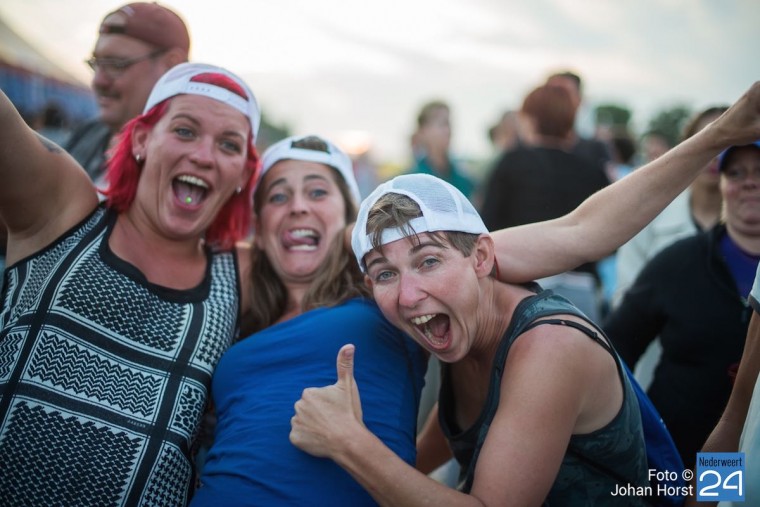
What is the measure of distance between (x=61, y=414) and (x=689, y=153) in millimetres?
2406

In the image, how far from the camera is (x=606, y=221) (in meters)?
2.30

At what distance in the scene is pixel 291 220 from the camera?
121 inches

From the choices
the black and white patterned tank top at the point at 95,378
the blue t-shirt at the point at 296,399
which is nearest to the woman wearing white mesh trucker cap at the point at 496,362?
the blue t-shirt at the point at 296,399

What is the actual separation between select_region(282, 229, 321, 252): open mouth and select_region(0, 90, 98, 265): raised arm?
0.90 meters

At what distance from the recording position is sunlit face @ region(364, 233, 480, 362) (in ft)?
6.91

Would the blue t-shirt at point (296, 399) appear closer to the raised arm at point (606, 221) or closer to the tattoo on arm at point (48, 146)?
the raised arm at point (606, 221)

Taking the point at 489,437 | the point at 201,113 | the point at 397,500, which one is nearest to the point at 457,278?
the point at 489,437

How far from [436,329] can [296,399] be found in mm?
597

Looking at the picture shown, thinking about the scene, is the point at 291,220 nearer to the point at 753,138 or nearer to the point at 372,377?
the point at 372,377

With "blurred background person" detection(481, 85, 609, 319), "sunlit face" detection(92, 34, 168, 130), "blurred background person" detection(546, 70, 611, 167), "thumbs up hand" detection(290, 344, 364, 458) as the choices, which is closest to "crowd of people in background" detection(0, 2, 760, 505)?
"thumbs up hand" detection(290, 344, 364, 458)

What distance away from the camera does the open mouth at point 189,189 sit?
278 centimetres

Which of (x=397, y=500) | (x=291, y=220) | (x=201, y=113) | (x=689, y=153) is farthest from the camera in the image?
(x=291, y=220)

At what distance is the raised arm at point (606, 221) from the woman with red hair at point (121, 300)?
4.27ft

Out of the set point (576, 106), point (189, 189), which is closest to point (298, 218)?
point (189, 189)
